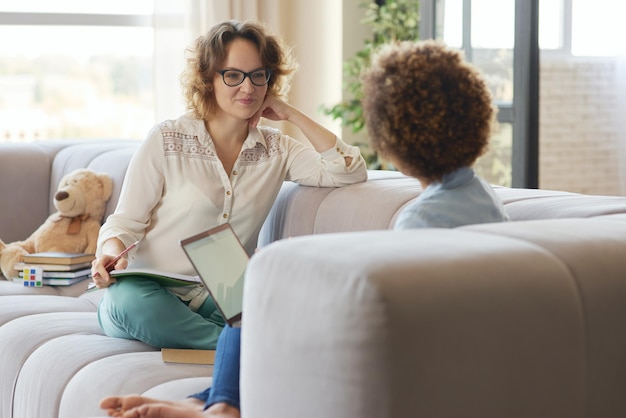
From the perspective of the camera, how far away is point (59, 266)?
2.76 metres

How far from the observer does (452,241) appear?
119 cm

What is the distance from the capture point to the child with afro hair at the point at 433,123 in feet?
4.50

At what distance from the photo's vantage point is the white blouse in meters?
2.22

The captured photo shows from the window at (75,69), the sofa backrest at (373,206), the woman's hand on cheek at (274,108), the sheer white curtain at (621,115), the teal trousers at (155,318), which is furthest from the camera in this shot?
the window at (75,69)

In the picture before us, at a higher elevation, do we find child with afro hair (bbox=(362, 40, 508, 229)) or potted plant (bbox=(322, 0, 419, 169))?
potted plant (bbox=(322, 0, 419, 169))

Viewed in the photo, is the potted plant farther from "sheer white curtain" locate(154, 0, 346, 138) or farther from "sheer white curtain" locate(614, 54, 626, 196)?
"sheer white curtain" locate(614, 54, 626, 196)

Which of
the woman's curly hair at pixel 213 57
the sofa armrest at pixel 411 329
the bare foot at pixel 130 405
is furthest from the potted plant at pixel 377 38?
the sofa armrest at pixel 411 329

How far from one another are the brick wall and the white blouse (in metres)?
2.25

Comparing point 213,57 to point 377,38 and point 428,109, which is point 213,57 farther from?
point 377,38

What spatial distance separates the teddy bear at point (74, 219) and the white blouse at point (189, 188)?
0.73 metres

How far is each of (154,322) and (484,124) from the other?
35.8 inches

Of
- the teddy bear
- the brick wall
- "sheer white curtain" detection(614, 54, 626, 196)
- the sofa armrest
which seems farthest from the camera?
the brick wall

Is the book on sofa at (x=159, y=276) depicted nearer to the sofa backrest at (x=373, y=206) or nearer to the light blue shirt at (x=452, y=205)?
the sofa backrest at (x=373, y=206)

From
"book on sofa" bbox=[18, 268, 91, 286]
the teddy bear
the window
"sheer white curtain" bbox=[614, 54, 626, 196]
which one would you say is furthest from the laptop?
the window
